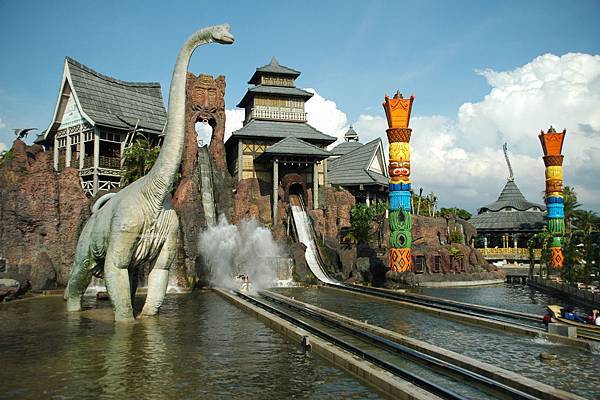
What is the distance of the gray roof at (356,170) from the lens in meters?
50.8

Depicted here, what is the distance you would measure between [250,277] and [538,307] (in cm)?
1615

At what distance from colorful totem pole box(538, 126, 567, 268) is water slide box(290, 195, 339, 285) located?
64.9 feet

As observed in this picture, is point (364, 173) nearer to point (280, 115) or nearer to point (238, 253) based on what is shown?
point (280, 115)

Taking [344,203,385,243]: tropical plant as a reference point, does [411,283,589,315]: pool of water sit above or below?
below

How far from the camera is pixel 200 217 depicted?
2808cm

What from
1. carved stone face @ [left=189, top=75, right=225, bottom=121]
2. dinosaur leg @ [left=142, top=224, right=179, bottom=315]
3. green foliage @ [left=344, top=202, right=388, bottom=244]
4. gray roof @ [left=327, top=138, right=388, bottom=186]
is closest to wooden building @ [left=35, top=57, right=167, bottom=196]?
carved stone face @ [left=189, top=75, right=225, bottom=121]

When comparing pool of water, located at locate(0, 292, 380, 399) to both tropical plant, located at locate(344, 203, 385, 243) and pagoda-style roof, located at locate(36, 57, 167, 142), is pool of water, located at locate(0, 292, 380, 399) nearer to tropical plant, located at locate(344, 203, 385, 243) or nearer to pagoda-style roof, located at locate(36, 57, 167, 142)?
tropical plant, located at locate(344, 203, 385, 243)

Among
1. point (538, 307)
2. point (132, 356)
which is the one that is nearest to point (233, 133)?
point (538, 307)

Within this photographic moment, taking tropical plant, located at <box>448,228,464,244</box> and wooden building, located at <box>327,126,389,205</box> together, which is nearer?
tropical plant, located at <box>448,228,464,244</box>

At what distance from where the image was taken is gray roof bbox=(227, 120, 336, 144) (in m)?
44.5

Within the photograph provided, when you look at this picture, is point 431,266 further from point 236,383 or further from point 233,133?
point 236,383

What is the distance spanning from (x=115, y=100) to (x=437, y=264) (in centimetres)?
3123

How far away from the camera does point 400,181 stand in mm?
31609

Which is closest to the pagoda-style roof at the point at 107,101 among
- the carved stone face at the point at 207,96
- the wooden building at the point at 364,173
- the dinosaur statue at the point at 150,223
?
the carved stone face at the point at 207,96
